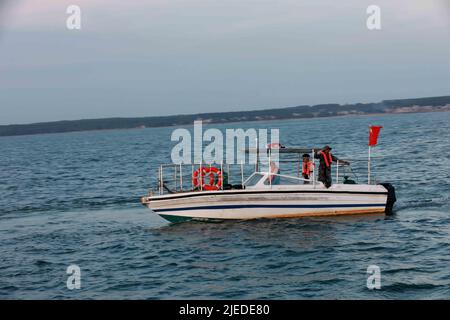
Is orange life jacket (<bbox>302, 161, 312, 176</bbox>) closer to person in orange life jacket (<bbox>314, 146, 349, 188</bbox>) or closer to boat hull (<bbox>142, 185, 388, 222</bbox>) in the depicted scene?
person in orange life jacket (<bbox>314, 146, 349, 188</bbox>)

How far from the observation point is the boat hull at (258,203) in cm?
2217

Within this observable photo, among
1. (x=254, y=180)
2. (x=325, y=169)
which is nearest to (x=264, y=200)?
(x=254, y=180)

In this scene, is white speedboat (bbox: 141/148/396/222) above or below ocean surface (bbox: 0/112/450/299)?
above

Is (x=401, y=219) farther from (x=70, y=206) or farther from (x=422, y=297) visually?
(x=70, y=206)

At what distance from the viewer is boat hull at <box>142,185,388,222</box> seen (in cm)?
2217

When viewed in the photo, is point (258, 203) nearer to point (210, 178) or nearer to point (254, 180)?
point (254, 180)

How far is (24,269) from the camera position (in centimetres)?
1828

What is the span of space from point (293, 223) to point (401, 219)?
4055 mm

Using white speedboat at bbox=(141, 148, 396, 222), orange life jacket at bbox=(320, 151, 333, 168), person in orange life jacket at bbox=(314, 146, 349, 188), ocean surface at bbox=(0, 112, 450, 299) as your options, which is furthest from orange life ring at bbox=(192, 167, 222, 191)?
orange life jacket at bbox=(320, 151, 333, 168)

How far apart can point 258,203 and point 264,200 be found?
0.80ft

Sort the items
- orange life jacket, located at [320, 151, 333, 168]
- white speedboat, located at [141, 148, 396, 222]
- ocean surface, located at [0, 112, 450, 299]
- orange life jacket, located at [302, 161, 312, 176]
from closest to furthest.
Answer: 1. ocean surface, located at [0, 112, 450, 299]
2. white speedboat, located at [141, 148, 396, 222]
3. orange life jacket, located at [320, 151, 333, 168]
4. orange life jacket, located at [302, 161, 312, 176]

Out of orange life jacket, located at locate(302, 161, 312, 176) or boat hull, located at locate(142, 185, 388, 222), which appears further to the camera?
orange life jacket, located at locate(302, 161, 312, 176)

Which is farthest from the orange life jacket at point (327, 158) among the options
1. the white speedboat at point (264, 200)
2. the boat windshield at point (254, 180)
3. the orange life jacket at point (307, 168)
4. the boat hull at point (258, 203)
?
the boat windshield at point (254, 180)
